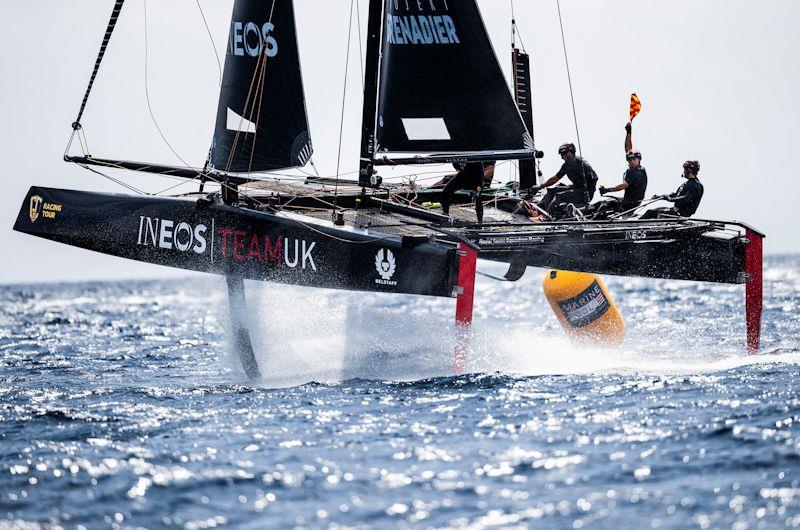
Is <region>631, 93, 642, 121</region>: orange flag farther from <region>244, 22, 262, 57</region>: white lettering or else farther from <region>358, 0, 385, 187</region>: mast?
<region>244, 22, 262, 57</region>: white lettering

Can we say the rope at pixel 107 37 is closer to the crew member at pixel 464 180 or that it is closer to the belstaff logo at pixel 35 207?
the belstaff logo at pixel 35 207

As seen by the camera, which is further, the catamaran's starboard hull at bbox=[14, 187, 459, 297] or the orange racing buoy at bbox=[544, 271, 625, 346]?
the orange racing buoy at bbox=[544, 271, 625, 346]

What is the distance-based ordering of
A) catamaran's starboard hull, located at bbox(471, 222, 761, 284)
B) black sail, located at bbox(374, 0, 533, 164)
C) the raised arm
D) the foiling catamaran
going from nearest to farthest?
1. the foiling catamaran
2. catamaran's starboard hull, located at bbox(471, 222, 761, 284)
3. black sail, located at bbox(374, 0, 533, 164)
4. the raised arm

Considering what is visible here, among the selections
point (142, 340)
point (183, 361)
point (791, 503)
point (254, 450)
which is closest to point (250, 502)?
point (254, 450)

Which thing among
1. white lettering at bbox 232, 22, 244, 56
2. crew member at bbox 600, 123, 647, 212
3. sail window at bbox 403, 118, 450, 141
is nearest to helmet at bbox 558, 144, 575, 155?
crew member at bbox 600, 123, 647, 212

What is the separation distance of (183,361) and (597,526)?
8082 mm

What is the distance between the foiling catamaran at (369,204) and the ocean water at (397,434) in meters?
0.88

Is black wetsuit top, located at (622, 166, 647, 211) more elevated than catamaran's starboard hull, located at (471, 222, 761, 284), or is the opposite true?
black wetsuit top, located at (622, 166, 647, 211)

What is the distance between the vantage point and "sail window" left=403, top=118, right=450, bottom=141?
9.98m

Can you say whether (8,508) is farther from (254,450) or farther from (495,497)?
(495,497)

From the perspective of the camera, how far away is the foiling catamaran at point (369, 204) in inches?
368

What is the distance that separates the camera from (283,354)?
10.3m

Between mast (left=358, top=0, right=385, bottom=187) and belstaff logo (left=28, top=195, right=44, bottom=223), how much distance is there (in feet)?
9.77

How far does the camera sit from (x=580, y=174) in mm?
10750
